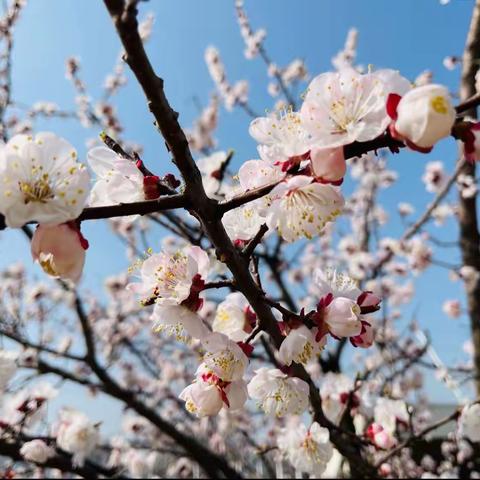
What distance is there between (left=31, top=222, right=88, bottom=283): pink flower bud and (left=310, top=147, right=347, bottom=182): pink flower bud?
18.2 inches

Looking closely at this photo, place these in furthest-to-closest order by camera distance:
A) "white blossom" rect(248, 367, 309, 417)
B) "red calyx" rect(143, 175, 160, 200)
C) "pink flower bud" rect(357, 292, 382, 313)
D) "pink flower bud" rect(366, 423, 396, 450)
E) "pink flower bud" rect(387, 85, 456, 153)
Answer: "pink flower bud" rect(366, 423, 396, 450) < "white blossom" rect(248, 367, 309, 417) < "pink flower bud" rect(357, 292, 382, 313) < "red calyx" rect(143, 175, 160, 200) < "pink flower bud" rect(387, 85, 456, 153)

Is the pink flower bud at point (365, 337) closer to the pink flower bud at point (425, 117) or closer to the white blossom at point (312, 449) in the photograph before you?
the pink flower bud at point (425, 117)

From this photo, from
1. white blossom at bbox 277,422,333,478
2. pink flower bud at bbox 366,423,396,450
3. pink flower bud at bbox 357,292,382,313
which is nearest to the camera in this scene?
pink flower bud at bbox 357,292,382,313

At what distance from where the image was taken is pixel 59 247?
0.78 metres

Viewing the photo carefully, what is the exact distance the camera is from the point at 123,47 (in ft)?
2.23

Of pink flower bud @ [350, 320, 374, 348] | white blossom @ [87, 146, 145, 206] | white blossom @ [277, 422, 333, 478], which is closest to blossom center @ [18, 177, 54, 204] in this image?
white blossom @ [87, 146, 145, 206]

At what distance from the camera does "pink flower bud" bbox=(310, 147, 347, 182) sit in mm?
774

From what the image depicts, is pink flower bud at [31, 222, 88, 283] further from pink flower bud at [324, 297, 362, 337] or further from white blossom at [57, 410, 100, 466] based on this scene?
white blossom at [57, 410, 100, 466]

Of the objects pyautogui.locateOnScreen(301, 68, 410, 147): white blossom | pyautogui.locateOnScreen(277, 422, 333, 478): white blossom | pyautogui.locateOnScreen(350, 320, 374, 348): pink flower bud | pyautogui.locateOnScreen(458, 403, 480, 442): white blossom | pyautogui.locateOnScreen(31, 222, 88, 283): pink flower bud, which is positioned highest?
pyautogui.locateOnScreen(301, 68, 410, 147): white blossom

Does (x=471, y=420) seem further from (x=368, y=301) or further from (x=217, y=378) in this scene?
(x=217, y=378)

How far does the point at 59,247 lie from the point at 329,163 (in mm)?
520

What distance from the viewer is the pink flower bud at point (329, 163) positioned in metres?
0.77

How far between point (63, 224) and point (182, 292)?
1.11 feet

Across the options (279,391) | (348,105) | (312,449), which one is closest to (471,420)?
(312,449)
